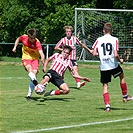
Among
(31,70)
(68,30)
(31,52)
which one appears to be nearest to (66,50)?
(31,70)

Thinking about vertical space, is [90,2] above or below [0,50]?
above

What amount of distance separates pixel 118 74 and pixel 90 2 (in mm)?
27441

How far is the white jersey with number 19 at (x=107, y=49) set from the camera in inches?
517

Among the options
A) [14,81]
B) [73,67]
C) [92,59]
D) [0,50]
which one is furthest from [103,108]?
[0,50]

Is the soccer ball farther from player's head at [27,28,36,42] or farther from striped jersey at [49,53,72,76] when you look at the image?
player's head at [27,28,36,42]

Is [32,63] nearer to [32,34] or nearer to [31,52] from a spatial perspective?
[31,52]

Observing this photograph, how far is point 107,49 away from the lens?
1317 cm

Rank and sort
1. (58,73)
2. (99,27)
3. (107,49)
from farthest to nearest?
(99,27) → (58,73) → (107,49)

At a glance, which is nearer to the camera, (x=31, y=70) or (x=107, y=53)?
(x=107, y=53)

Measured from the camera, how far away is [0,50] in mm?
38188

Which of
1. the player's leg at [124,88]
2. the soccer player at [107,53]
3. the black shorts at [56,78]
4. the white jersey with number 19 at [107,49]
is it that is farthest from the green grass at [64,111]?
the white jersey with number 19 at [107,49]

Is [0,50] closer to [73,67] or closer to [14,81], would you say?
[14,81]

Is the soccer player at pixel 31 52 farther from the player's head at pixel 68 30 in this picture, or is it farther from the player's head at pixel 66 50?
the player's head at pixel 68 30

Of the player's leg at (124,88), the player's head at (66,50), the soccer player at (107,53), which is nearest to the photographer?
the soccer player at (107,53)
